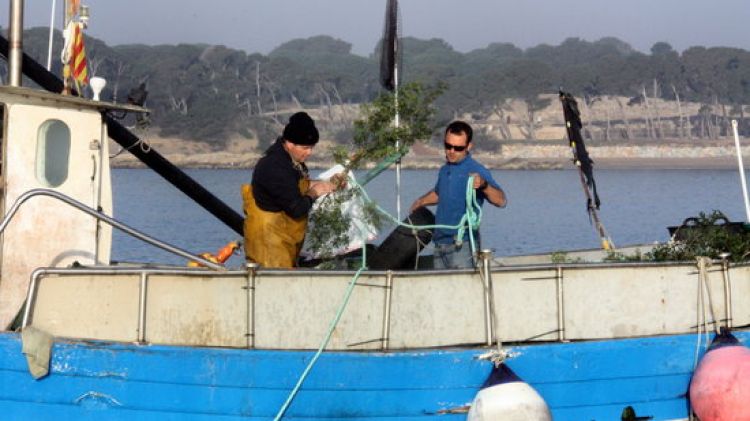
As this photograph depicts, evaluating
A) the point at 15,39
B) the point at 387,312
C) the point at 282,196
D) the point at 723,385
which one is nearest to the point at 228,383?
the point at 387,312

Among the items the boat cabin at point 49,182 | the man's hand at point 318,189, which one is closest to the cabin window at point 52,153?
the boat cabin at point 49,182

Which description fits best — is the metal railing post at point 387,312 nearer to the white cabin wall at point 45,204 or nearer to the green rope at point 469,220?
the green rope at point 469,220

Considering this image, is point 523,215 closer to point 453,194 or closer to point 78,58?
point 453,194

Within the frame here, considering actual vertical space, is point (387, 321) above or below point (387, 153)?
below

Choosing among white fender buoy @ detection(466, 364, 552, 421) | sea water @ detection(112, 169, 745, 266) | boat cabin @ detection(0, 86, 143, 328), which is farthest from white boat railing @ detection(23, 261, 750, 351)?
sea water @ detection(112, 169, 745, 266)

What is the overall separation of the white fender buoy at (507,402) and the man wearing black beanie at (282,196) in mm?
1934

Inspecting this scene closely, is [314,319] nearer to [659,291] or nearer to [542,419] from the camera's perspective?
[542,419]

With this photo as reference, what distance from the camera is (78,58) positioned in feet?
35.1

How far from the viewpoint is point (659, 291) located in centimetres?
1009

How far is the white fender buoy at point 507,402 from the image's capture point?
9.18 meters

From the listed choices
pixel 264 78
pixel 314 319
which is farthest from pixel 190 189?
pixel 264 78

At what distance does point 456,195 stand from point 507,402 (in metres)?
2.04

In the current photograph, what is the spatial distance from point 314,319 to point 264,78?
481 feet

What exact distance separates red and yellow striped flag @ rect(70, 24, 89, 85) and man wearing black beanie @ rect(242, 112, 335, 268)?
1771 millimetres
